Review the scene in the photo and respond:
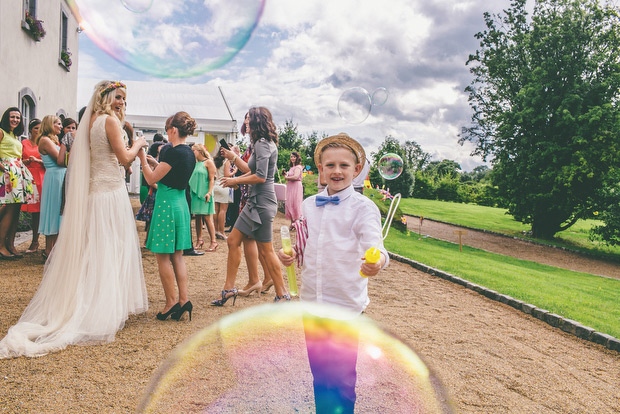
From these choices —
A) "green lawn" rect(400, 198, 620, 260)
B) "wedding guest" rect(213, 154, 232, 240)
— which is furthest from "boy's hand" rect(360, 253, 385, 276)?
"green lawn" rect(400, 198, 620, 260)

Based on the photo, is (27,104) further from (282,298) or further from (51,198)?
(282,298)

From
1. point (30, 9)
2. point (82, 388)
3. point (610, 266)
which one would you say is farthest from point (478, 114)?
point (82, 388)

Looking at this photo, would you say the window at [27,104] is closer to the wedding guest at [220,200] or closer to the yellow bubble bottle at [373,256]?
the wedding guest at [220,200]

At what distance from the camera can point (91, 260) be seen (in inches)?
169

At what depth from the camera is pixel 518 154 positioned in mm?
20094

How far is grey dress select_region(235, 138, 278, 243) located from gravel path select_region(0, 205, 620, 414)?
0.98 metres

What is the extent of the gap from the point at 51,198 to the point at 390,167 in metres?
4.98

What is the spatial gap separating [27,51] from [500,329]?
1281cm

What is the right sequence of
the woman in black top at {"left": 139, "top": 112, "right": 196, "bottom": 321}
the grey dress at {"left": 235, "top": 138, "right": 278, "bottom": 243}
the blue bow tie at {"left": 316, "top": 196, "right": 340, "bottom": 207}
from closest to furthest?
the blue bow tie at {"left": 316, "top": 196, "right": 340, "bottom": 207} → the woman in black top at {"left": 139, "top": 112, "right": 196, "bottom": 321} → the grey dress at {"left": 235, "top": 138, "right": 278, "bottom": 243}

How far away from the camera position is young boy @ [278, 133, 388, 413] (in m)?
2.30

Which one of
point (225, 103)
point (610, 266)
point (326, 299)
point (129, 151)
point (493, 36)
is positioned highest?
point (493, 36)

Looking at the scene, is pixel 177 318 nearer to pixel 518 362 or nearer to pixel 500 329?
pixel 518 362

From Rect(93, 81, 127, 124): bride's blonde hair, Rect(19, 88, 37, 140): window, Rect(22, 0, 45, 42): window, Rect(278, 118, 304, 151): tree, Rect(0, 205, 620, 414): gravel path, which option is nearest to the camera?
Rect(0, 205, 620, 414): gravel path

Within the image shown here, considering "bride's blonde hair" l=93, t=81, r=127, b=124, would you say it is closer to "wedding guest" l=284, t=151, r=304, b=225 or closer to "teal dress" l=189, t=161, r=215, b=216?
"teal dress" l=189, t=161, r=215, b=216
